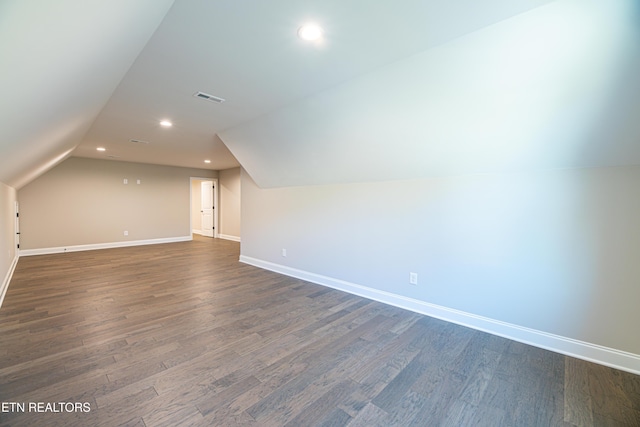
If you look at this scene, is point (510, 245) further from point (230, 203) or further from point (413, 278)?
point (230, 203)

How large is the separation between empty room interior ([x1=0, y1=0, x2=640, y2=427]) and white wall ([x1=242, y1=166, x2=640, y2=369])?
17 mm

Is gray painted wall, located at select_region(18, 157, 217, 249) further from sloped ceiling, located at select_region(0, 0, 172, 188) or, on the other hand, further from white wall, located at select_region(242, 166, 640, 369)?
white wall, located at select_region(242, 166, 640, 369)

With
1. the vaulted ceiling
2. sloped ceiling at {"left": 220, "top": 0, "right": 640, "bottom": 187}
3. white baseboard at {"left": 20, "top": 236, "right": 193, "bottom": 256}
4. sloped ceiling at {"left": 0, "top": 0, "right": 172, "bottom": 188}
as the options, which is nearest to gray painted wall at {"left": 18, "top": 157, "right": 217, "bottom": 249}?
white baseboard at {"left": 20, "top": 236, "right": 193, "bottom": 256}

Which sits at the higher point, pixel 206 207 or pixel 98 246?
pixel 206 207

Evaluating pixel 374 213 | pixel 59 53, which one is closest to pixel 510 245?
pixel 374 213

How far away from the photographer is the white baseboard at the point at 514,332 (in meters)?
2.13

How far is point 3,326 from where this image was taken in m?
2.60

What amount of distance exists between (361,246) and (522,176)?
192 cm

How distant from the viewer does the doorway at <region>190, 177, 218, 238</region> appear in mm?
9102

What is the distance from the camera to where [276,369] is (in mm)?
2039

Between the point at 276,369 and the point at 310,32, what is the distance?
2386mm

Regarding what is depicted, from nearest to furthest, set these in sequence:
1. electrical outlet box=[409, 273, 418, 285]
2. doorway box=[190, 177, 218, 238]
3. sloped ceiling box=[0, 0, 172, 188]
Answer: sloped ceiling box=[0, 0, 172, 188]
electrical outlet box=[409, 273, 418, 285]
doorway box=[190, 177, 218, 238]

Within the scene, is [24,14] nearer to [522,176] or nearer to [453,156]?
[453,156]

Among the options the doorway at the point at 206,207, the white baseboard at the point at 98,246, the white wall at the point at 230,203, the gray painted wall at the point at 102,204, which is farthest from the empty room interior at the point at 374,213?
the doorway at the point at 206,207
